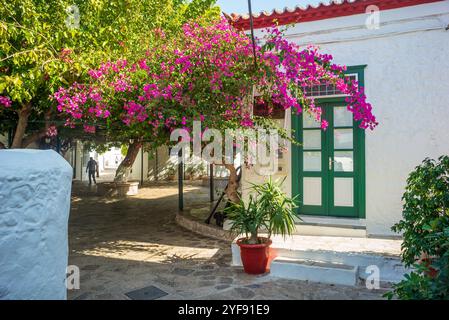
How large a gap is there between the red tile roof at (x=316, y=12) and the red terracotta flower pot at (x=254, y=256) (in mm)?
4032

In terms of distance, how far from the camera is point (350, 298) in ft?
13.9

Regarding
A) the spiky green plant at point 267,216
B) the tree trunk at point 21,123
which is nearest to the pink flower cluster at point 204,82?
the spiky green plant at point 267,216

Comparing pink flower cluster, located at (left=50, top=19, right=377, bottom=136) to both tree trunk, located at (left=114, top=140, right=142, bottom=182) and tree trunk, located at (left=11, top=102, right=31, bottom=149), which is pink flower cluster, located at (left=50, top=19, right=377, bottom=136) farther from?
tree trunk, located at (left=114, top=140, right=142, bottom=182)

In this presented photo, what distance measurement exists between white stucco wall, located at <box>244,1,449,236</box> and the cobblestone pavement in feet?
8.63

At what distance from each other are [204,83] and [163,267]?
303 cm

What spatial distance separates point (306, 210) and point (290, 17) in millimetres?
3974

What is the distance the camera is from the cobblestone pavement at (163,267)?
443cm

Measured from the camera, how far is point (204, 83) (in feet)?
18.4

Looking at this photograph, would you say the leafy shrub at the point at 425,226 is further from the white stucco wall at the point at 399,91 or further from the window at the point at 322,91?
the window at the point at 322,91

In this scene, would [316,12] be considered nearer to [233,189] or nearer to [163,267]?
[233,189]

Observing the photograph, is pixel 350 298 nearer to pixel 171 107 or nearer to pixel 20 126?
pixel 171 107

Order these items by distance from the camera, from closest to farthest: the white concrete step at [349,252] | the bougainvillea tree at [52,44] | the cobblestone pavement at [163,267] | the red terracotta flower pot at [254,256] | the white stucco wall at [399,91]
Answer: the cobblestone pavement at [163,267] < the white concrete step at [349,252] < the red terracotta flower pot at [254,256] < the bougainvillea tree at [52,44] < the white stucco wall at [399,91]

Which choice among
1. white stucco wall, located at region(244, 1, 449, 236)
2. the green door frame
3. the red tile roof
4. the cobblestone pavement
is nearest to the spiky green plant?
the cobblestone pavement

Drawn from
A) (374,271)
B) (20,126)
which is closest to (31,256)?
(374,271)
